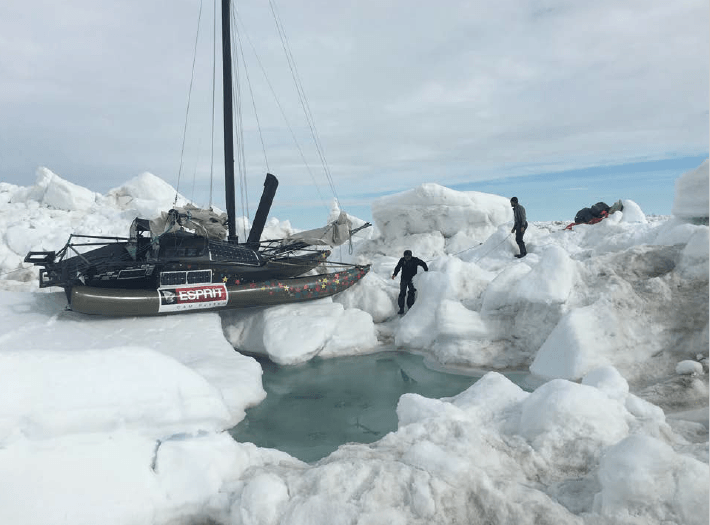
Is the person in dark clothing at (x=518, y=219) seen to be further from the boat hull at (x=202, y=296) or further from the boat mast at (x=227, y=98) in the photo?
the boat mast at (x=227, y=98)

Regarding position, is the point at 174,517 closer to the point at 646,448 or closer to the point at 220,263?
the point at 646,448

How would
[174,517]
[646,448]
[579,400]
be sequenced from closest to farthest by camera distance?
[646,448]
[174,517]
[579,400]

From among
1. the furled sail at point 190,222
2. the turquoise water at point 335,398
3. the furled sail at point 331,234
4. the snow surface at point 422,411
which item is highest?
the furled sail at point 190,222

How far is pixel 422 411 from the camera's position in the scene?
4484 millimetres

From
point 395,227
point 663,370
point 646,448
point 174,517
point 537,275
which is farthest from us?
point 395,227

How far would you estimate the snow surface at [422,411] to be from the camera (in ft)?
10.2

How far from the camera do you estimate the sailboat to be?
8.59 meters

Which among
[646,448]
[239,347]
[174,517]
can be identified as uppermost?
[646,448]

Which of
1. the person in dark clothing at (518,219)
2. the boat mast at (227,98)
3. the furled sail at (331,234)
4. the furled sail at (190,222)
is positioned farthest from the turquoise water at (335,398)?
the boat mast at (227,98)

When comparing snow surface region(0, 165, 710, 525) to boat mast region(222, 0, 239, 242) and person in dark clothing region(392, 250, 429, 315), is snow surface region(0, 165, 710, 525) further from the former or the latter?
boat mast region(222, 0, 239, 242)

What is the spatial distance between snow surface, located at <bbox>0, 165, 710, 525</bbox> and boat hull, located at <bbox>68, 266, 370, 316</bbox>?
0.27 meters

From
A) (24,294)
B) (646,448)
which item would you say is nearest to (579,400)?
(646,448)

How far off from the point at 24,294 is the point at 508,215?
17276 mm

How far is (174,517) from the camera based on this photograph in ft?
11.2
